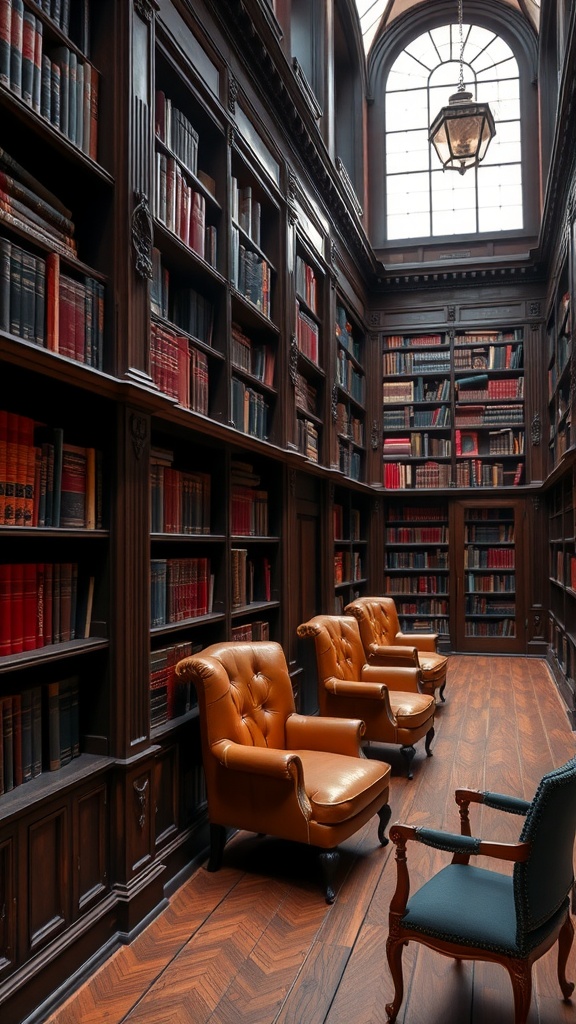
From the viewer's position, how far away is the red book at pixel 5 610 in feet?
7.16

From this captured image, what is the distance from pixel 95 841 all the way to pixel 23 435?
1389 mm

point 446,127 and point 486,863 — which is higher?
point 446,127

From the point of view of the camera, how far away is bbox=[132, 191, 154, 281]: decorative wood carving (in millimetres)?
2680

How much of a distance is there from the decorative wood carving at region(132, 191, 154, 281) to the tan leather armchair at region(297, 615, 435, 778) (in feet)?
8.04

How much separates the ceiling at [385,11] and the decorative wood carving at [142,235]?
7379 mm

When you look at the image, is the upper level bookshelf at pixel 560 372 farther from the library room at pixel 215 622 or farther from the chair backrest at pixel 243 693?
the chair backrest at pixel 243 693

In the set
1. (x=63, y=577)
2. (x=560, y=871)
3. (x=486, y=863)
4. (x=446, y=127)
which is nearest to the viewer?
(x=560, y=871)

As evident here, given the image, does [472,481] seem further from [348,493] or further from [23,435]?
[23,435]

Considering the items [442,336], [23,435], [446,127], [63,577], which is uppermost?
[446,127]

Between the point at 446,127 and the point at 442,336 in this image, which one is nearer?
the point at 446,127

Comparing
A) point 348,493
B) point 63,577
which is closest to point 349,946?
point 63,577

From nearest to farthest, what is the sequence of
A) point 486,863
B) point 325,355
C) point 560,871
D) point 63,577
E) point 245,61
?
point 560,871 → point 63,577 → point 486,863 → point 245,61 → point 325,355

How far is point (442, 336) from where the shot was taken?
8.64 metres

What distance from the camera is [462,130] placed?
5.50 metres
